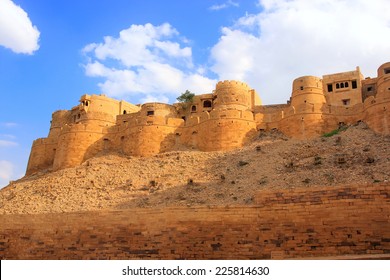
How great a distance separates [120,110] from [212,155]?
11.8 meters

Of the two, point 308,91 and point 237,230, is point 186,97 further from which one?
point 237,230

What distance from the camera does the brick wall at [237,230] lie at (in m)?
10.6

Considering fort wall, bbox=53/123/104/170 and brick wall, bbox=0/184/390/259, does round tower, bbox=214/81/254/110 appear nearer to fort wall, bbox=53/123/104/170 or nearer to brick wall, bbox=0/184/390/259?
fort wall, bbox=53/123/104/170

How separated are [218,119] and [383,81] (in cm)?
974

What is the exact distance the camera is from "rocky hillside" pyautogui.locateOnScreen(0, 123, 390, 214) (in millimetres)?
18391

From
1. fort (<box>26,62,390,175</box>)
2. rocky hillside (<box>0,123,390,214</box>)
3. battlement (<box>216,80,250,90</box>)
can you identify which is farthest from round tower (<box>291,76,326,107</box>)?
battlement (<box>216,80,250,90</box>)

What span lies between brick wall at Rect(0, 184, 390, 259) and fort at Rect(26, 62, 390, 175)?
12.4 meters

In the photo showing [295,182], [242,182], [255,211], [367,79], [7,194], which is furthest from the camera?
[367,79]

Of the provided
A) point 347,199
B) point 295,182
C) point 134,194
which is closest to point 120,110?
point 134,194

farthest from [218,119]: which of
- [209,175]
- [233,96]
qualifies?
[209,175]

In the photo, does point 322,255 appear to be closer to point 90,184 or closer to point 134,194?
point 134,194

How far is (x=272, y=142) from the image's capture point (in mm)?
23906

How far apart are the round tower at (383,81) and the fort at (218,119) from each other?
0.05 m

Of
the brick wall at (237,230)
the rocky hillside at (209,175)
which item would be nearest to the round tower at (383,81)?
the rocky hillside at (209,175)
